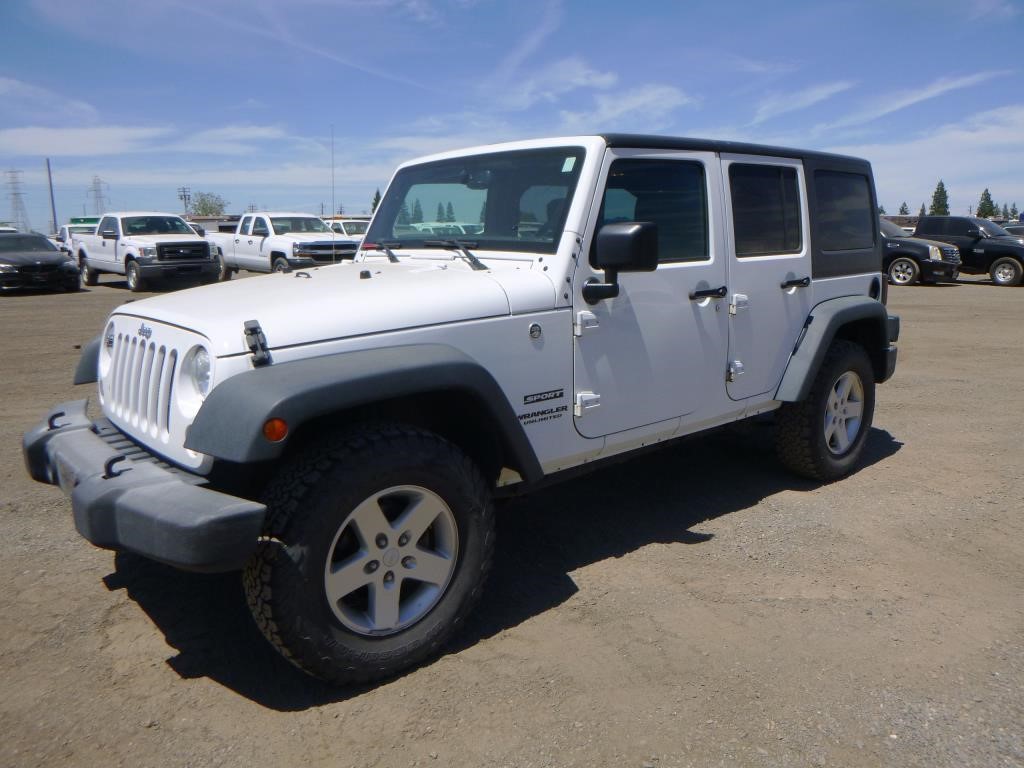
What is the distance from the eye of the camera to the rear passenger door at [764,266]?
4160 millimetres

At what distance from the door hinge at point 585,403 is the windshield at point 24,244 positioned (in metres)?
18.8

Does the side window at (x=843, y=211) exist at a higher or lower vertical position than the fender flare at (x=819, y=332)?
higher

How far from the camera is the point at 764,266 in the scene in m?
4.31

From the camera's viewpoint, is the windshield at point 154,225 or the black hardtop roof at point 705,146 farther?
the windshield at point 154,225

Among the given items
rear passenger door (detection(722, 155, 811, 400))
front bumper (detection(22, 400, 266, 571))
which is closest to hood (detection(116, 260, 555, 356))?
front bumper (detection(22, 400, 266, 571))

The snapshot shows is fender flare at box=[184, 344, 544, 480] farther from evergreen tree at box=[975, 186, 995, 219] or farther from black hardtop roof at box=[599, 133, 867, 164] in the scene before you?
evergreen tree at box=[975, 186, 995, 219]

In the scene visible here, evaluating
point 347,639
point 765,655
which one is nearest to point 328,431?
point 347,639

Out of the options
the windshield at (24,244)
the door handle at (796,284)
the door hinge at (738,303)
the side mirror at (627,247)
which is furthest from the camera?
the windshield at (24,244)

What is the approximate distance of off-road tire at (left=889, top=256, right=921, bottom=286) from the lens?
64.5 feet

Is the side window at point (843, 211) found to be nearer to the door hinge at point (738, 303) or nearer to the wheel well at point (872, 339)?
the wheel well at point (872, 339)

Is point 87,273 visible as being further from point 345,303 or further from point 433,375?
point 433,375

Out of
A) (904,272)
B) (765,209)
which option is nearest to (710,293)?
(765,209)

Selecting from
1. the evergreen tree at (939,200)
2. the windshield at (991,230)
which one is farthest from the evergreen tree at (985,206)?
the windshield at (991,230)

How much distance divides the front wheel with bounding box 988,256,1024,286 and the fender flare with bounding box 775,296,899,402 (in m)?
17.8
